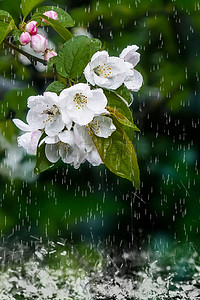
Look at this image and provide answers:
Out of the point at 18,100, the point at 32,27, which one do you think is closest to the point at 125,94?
the point at 32,27

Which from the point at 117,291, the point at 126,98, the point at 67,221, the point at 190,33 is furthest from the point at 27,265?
the point at 126,98

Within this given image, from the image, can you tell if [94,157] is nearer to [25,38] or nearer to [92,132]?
[92,132]

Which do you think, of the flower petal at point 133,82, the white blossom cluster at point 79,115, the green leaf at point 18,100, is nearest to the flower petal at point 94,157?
the white blossom cluster at point 79,115

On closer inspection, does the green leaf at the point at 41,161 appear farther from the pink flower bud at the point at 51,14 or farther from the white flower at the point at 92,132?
the pink flower bud at the point at 51,14

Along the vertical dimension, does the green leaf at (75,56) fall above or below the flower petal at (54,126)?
above

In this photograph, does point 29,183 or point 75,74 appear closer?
point 75,74

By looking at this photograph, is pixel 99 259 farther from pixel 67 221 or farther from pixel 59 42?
pixel 59 42
